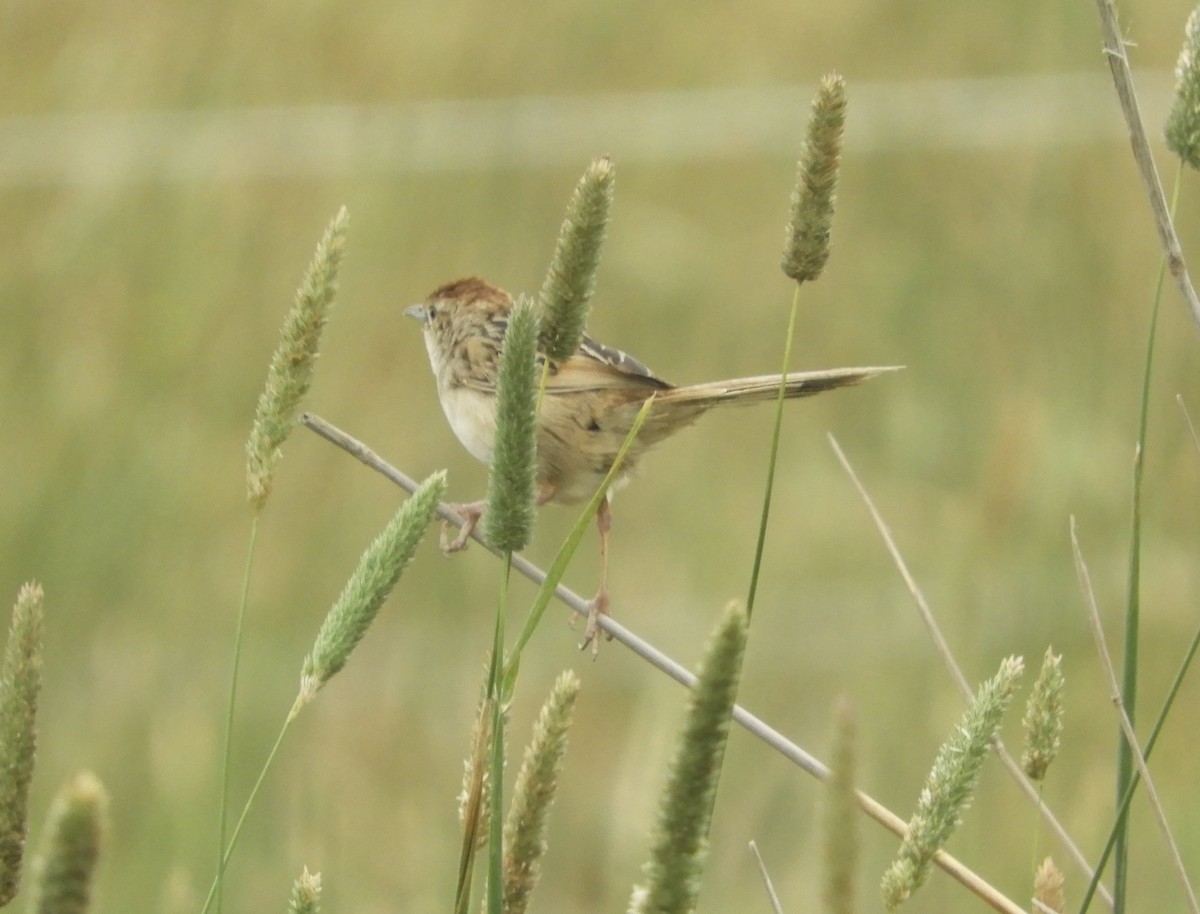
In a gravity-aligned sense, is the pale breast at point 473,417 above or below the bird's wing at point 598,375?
below

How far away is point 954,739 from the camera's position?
6.21 feet

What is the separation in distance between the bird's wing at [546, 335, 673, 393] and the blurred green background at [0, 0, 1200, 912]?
1375 mm

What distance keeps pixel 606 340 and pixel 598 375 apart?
11.3 feet

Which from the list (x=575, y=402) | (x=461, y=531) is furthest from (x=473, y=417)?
(x=461, y=531)

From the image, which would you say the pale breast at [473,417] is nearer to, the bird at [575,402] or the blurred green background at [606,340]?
the bird at [575,402]

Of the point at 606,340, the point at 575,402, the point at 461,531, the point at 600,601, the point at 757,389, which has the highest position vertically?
the point at 757,389

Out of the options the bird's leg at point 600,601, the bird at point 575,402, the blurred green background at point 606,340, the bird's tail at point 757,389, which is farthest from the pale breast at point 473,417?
the blurred green background at point 606,340

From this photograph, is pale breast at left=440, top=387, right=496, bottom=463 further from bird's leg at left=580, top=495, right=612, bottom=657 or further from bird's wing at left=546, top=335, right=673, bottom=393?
bird's leg at left=580, top=495, right=612, bottom=657

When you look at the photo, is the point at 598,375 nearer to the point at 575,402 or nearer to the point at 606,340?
the point at 575,402

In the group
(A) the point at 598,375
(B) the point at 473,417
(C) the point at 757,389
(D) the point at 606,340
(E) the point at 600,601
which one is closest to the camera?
(C) the point at 757,389

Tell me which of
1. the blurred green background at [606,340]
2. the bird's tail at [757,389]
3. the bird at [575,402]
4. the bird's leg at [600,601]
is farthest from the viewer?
the blurred green background at [606,340]

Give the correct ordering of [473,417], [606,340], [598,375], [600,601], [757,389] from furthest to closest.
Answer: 1. [606,340]
2. [473,417]
3. [598,375]
4. [600,601]
5. [757,389]

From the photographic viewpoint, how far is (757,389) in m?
3.34

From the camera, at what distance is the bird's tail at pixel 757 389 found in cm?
274
